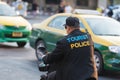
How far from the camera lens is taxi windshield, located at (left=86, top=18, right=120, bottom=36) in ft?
32.9

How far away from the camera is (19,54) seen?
12.3m

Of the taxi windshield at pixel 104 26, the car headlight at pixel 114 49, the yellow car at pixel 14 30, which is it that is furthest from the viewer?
the yellow car at pixel 14 30

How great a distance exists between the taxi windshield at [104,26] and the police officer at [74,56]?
507cm

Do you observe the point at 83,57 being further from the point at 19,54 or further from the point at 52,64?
the point at 19,54

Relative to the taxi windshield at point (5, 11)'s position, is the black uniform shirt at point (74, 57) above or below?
above

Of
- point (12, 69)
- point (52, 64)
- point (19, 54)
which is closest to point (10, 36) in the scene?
point (19, 54)

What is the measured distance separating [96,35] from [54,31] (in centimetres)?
136

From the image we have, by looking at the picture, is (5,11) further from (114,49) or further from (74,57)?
(74,57)

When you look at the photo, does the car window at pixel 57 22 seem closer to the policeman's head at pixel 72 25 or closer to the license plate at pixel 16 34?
the license plate at pixel 16 34

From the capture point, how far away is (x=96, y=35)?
9.72m

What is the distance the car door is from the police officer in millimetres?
5367

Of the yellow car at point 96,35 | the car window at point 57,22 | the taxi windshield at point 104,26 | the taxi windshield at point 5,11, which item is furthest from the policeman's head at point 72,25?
the taxi windshield at point 5,11

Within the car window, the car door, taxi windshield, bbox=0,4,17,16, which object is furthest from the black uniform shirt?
taxi windshield, bbox=0,4,17,16

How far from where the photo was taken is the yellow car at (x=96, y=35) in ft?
30.0
